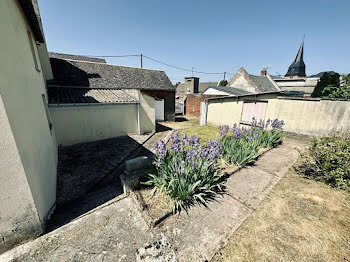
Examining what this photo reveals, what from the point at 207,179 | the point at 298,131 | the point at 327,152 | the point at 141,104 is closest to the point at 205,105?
the point at 141,104

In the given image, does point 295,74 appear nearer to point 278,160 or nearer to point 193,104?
point 193,104

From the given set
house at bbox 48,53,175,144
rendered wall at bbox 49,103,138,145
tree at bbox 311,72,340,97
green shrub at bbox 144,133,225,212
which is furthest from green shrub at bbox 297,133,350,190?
tree at bbox 311,72,340,97

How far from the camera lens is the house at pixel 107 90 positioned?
8.27 m

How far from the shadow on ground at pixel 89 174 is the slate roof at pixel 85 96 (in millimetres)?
2450

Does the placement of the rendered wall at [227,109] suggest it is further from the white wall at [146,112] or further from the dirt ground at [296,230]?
the dirt ground at [296,230]

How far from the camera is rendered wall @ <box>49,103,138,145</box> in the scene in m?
7.47

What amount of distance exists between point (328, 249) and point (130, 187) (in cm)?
399

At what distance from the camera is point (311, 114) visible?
8289 mm

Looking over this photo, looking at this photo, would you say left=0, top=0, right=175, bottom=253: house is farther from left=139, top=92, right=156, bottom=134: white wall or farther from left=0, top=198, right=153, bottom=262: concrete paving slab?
left=0, top=198, right=153, bottom=262: concrete paving slab

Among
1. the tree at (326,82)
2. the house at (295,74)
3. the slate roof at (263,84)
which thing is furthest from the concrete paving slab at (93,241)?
the house at (295,74)

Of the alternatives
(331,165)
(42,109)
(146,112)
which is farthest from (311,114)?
(42,109)

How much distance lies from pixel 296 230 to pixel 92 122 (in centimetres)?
943

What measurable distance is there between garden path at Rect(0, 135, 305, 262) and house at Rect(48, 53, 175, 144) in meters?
6.48

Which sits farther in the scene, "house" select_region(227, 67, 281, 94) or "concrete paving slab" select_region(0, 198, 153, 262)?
"house" select_region(227, 67, 281, 94)
